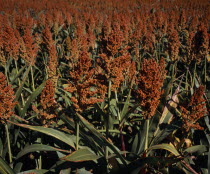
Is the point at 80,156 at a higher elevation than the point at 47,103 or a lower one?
lower

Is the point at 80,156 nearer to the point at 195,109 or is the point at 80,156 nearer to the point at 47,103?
the point at 47,103

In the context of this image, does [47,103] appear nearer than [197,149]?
Yes

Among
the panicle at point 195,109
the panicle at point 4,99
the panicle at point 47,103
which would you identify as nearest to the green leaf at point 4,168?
the panicle at point 4,99

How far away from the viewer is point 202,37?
3785mm

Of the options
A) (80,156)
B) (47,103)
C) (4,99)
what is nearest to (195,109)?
(80,156)

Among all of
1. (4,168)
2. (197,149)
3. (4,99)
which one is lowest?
(197,149)

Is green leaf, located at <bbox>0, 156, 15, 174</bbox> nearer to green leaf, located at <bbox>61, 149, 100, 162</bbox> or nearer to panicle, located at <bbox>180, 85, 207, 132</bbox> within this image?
green leaf, located at <bbox>61, 149, 100, 162</bbox>

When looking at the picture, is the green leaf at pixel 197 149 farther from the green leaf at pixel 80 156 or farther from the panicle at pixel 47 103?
the panicle at pixel 47 103

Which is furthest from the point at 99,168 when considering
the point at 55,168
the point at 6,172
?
the point at 6,172

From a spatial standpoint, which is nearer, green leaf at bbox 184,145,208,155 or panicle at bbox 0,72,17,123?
panicle at bbox 0,72,17,123

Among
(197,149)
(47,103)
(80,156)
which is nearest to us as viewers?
(80,156)

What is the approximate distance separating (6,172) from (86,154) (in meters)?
0.81

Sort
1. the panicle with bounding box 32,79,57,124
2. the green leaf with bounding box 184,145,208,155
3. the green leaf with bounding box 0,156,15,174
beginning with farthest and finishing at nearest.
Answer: the green leaf with bounding box 184,145,208,155 < the panicle with bounding box 32,79,57,124 < the green leaf with bounding box 0,156,15,174

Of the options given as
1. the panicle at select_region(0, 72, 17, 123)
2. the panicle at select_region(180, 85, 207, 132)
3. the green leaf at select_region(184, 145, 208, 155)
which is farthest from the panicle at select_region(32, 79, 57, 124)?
the green leaf at select_region(184, 145, 208, 155)
